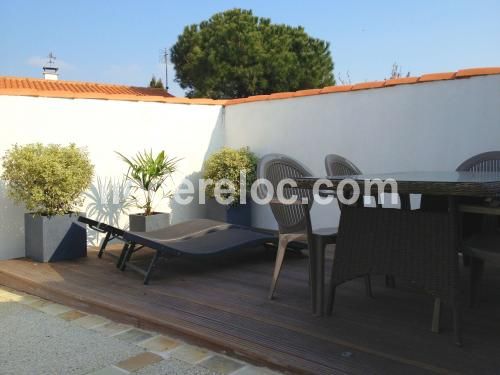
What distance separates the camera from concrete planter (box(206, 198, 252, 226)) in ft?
23.1

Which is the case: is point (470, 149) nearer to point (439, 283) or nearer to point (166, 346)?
point (439, 283)

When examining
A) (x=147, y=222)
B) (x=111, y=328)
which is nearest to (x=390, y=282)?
(x=111, y=328)

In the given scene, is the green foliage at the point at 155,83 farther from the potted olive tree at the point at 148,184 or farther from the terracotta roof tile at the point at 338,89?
the terracotta roof tile at the point at 338,89

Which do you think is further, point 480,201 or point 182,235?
point 182,235

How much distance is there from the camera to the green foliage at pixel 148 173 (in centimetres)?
646

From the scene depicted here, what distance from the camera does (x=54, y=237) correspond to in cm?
529

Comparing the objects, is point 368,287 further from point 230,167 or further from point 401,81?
point 230,167

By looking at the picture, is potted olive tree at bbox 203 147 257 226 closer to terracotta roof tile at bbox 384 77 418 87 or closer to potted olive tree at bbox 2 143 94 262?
potted olive tree at bbox 2 143 94 262

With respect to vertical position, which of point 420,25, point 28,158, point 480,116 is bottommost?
point 28,158

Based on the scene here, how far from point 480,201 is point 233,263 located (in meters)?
2.65

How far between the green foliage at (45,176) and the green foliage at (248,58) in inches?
528

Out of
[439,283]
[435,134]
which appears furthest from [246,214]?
[439,283]

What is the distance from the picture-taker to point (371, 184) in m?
2.74

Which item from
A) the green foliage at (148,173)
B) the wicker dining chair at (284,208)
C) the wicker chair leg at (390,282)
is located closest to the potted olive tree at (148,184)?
the green foliage at (148,173)
